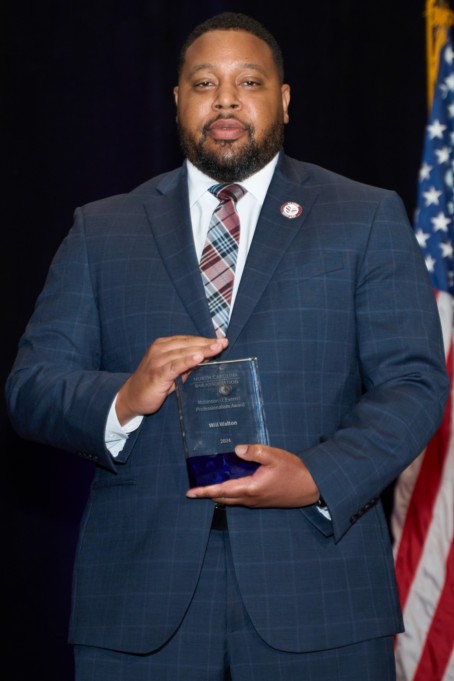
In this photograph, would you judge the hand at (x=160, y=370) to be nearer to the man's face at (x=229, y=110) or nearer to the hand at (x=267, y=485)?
the hand at (x=267, y=485)

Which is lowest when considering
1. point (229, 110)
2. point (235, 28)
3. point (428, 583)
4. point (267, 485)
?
point (428, 583)

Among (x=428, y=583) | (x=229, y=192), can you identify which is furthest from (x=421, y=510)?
(x=229, y=192)

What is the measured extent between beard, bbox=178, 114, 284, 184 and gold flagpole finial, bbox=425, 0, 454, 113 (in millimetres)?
1936

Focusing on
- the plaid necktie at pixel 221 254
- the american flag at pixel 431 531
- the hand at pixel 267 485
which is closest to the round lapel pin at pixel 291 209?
the plaid necktie at pixel 221 254

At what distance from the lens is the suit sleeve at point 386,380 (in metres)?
1.37

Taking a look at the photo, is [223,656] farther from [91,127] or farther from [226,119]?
[91,127]

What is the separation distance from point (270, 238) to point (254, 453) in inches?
21.9

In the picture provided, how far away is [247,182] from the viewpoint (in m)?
1.80

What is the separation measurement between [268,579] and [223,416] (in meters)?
0.33

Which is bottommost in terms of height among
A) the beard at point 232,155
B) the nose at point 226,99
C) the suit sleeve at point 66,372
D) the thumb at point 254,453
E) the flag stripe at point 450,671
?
the flag stripe at point 450,671

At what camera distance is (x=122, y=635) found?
1.39 m

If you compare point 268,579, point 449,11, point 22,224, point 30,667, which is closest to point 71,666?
point 30,667

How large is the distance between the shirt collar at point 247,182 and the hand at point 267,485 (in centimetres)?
73

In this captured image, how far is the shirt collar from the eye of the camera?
5.87ft
